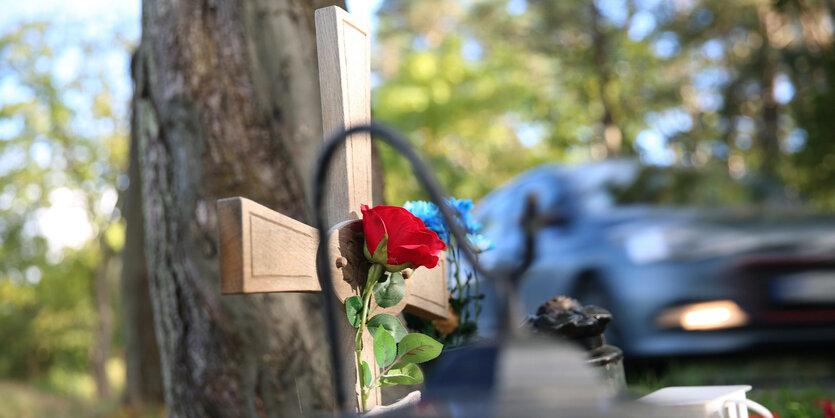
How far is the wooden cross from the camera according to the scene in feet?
3.62

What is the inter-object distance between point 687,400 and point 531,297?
11.3 ft

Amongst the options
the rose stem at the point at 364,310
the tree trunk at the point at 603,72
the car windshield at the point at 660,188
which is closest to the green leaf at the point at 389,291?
the rose stem at the point at 364,310

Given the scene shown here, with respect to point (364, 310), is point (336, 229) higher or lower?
higher

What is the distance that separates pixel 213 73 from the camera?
2695mm

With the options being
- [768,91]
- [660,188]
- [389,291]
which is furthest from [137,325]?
[768,91]

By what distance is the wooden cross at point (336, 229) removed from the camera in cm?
110

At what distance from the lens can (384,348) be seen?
1.35m

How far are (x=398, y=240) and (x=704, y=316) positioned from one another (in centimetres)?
292

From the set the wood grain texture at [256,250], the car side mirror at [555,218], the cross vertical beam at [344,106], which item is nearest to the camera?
the wood grain texture at [256,250]

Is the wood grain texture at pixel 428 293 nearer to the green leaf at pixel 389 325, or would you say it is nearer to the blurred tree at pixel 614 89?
the green leaf at pixel 389 325

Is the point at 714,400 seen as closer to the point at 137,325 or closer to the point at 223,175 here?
the point at 223,175

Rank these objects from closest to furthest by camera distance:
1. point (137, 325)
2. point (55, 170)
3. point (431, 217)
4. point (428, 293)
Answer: point (428, 293), point (431, 217), point (137, 325), point (55, 170)

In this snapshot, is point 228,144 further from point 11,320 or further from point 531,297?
point 11,320

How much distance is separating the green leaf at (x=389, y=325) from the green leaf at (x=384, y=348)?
0.04m
